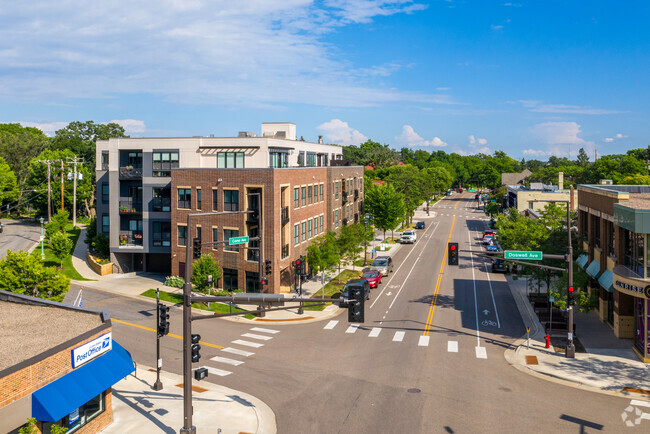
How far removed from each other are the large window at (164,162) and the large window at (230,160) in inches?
170

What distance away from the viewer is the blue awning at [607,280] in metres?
31.9

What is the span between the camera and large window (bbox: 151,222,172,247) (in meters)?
50.6

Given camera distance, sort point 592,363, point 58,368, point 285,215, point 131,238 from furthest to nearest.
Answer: point 131,238, point 285,215, point 592,363, point 58,368

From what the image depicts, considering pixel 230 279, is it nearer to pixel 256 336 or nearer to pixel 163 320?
pixel 256 336

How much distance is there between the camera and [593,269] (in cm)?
3725

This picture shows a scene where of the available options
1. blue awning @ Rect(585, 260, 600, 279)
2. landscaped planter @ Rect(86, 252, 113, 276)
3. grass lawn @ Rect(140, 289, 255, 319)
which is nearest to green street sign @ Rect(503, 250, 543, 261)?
blue awning @ Rect(585, 260, 600, 279)

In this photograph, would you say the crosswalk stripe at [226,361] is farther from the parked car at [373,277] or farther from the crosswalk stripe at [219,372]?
the parked car at [373,277]

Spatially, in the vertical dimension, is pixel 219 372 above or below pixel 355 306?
below

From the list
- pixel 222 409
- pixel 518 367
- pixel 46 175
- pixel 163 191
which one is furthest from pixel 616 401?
pixel 46 175

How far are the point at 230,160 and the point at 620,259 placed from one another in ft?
109

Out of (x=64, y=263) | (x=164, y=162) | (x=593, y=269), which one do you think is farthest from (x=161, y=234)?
(x=593, y=269)

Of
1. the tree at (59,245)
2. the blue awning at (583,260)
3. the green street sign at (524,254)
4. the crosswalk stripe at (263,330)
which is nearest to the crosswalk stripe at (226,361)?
the crosswalk stripe at (263,330)

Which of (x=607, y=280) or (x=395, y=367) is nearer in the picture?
(x=395, y=367)

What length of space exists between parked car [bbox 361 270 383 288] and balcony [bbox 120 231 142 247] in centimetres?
2265
